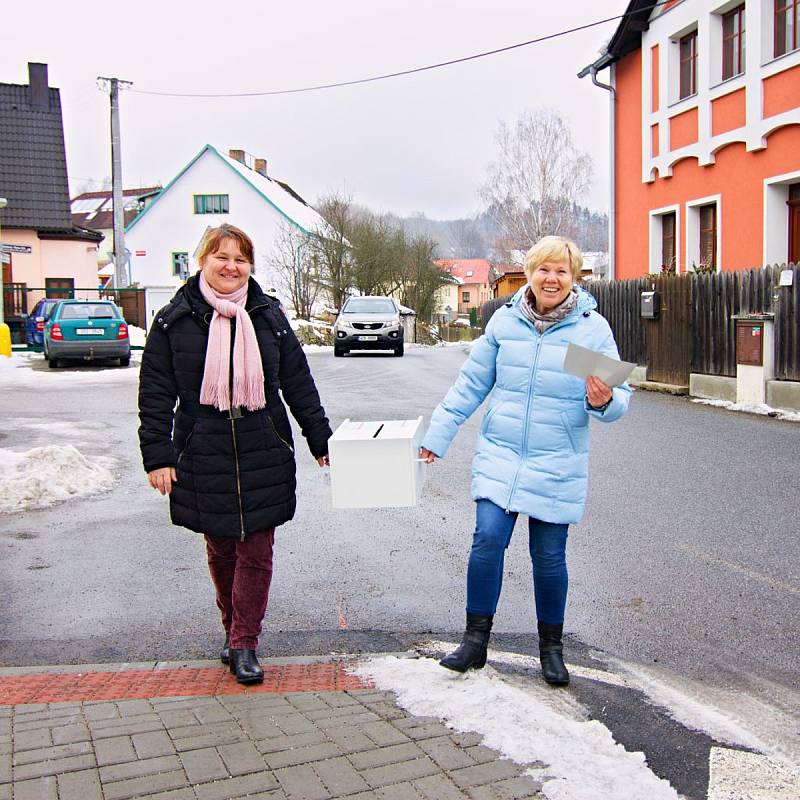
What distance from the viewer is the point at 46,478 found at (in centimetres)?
833

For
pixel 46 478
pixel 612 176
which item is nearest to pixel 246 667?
pixel 46 478

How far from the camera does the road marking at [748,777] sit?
3123mm

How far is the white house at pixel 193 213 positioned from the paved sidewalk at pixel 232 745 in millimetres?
53800

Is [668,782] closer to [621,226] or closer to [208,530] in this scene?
[208,530]

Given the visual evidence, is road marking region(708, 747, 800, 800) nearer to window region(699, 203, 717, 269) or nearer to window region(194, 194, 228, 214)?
window region(699, 203, 717, 269)

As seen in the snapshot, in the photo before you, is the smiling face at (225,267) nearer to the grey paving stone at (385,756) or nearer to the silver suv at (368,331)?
the grey paving stone at (385,756)

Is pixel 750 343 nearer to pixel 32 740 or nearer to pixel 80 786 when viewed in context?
pixel 32 740

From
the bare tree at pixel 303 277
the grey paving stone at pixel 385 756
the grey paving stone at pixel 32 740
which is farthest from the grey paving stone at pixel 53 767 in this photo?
the bare tree at pixel 303 277

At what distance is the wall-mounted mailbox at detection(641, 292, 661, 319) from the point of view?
683 inches

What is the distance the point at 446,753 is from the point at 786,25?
17233 millimetres

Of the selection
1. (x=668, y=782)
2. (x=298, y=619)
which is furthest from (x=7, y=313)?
(x=668, y=782)

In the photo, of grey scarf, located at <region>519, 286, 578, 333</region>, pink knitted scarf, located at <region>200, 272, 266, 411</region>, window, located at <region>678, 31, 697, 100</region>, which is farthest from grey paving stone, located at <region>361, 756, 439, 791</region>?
window, located at <region>678, 31, 697, 100</region>

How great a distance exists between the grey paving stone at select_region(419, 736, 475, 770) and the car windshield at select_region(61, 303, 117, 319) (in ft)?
71.3

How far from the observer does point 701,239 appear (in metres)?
20.8
